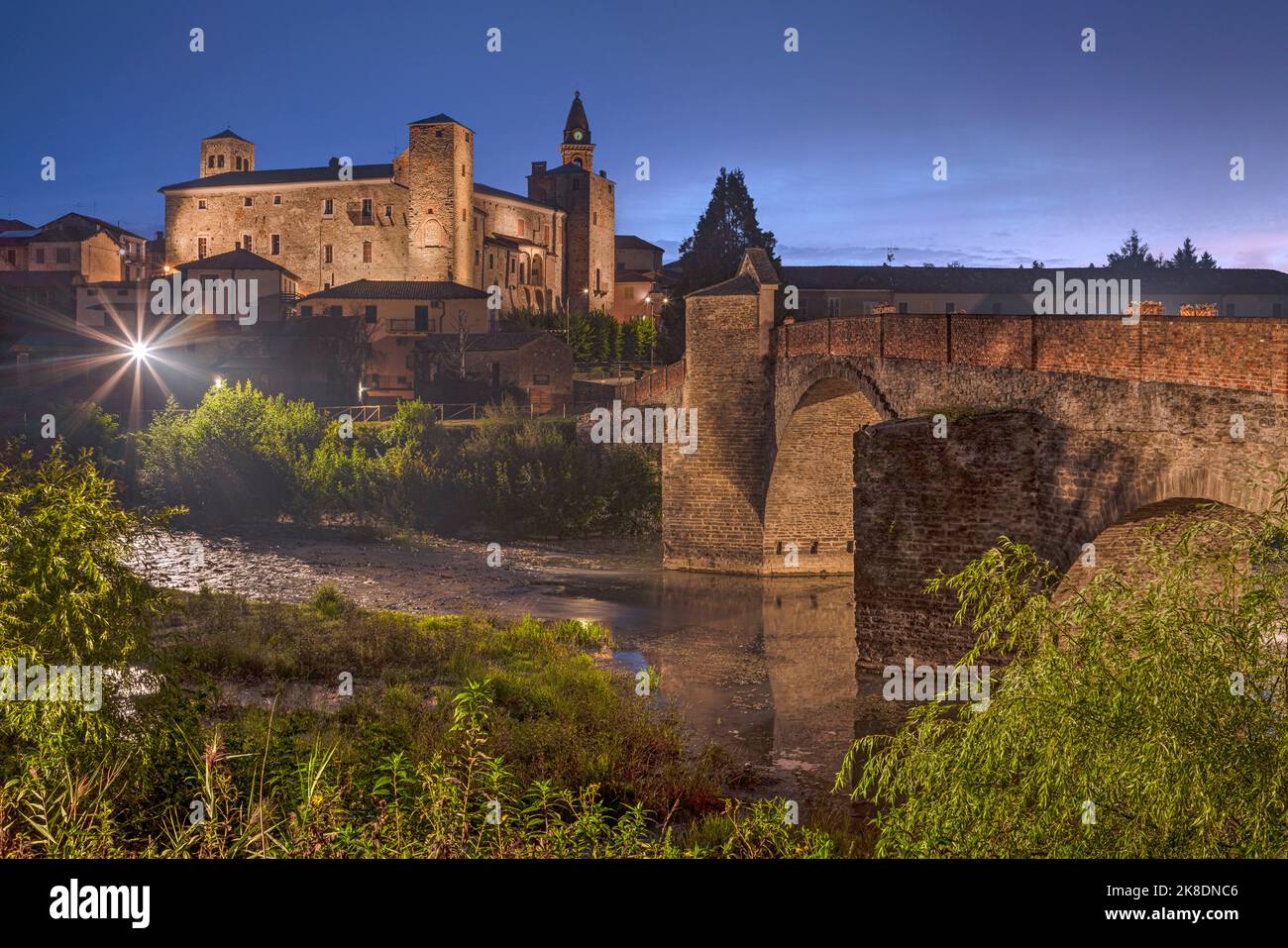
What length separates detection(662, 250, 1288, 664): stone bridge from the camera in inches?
491

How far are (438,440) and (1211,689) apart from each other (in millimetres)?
36709

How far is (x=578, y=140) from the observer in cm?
8519

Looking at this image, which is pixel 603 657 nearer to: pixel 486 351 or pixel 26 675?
pixel 26 675

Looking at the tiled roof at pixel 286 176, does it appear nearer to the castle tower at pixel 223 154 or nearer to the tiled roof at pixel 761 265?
the castle tower at pixel 223 154

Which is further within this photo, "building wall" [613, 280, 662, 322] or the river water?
"building wall" [613, 280, 662, 322]

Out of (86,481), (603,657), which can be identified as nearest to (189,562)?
(603,657)

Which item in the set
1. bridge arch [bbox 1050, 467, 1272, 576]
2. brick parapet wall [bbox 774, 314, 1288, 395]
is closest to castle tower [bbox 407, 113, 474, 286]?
brick parapet wall [bbox 774, 314, 1288, 395]

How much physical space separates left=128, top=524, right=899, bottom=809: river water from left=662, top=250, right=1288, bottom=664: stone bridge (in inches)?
62.9

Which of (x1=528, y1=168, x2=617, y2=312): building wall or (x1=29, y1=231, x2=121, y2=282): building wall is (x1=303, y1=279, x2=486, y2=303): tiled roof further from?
(x1=29, y1=231, x2=121, y2=282): building wall

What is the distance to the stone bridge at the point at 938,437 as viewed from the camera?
1246 centimetres

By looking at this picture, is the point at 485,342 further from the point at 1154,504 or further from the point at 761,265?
the point at 1154,504

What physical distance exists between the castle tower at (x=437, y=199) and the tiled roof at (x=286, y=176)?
130 inches

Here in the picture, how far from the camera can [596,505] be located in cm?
3691
